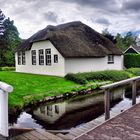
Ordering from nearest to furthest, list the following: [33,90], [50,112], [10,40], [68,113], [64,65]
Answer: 1. [68,113]
2. [50,112]
3. [33,90]
4. [64,65]
5. [10,40]

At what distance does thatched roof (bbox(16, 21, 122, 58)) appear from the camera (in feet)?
62.2

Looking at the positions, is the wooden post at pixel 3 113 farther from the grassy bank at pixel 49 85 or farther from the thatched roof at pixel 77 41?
the thatched roof at pixel 77 41

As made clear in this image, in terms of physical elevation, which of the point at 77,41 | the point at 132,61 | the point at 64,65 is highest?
the point at 77,41

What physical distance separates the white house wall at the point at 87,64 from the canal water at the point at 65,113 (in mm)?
6154

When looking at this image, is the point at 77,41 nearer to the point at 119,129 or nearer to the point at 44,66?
the point at 44,66

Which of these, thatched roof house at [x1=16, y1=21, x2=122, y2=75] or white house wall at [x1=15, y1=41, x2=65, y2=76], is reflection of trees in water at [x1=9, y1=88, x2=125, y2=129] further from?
thatched roof house at [x1=16, y1=21, x2=122, y2=75]

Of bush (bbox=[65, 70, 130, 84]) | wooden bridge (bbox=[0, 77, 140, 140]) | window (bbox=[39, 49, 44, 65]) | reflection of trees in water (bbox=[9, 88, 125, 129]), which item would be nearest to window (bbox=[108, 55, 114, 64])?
bush (bbox=[65, 70, 130, 84])

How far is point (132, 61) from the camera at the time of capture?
2891 cm

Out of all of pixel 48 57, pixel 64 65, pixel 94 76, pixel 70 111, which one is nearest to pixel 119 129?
pixel 70 111

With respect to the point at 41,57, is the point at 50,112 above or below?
below

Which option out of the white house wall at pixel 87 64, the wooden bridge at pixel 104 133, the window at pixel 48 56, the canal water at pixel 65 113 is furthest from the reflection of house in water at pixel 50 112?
the window at pixel 48 56

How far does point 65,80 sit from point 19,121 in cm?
879

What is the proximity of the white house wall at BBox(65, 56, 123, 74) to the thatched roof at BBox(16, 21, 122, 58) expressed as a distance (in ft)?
1.96

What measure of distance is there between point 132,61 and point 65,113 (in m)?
21.1
